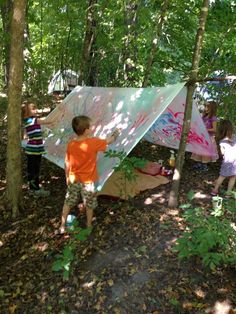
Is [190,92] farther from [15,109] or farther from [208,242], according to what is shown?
[15,109]

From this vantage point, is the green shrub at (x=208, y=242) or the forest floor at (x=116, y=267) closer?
the green shrub at (x=208, y=242)

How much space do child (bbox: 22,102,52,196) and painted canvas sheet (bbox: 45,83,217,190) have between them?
17.3 inches

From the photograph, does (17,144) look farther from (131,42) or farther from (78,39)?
(78,39)

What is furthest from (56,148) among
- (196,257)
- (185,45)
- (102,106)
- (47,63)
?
(47,63)

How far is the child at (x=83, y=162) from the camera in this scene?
4105 mm

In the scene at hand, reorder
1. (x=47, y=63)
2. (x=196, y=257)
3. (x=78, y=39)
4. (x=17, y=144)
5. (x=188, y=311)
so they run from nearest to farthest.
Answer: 1. (x=188, y=311)
2. (x=196, y=257)
3. (x=17, y=144)
4. (x=78, y=39)
5. (x=47, y=63)

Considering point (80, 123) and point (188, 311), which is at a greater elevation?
point (80, 123)

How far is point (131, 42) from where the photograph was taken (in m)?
8.16

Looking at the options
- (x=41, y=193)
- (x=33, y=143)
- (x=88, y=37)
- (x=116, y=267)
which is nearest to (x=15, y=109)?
(x=33, y=143)

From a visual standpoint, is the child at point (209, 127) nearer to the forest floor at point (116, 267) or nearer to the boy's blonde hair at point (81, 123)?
the forest floor at point (116, 267)

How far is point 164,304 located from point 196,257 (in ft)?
2.13

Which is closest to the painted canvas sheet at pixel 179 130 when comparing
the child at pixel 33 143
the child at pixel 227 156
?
the child at pixel 227 156

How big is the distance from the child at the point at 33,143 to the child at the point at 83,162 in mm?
1313

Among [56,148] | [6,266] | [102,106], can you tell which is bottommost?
[6,266]
